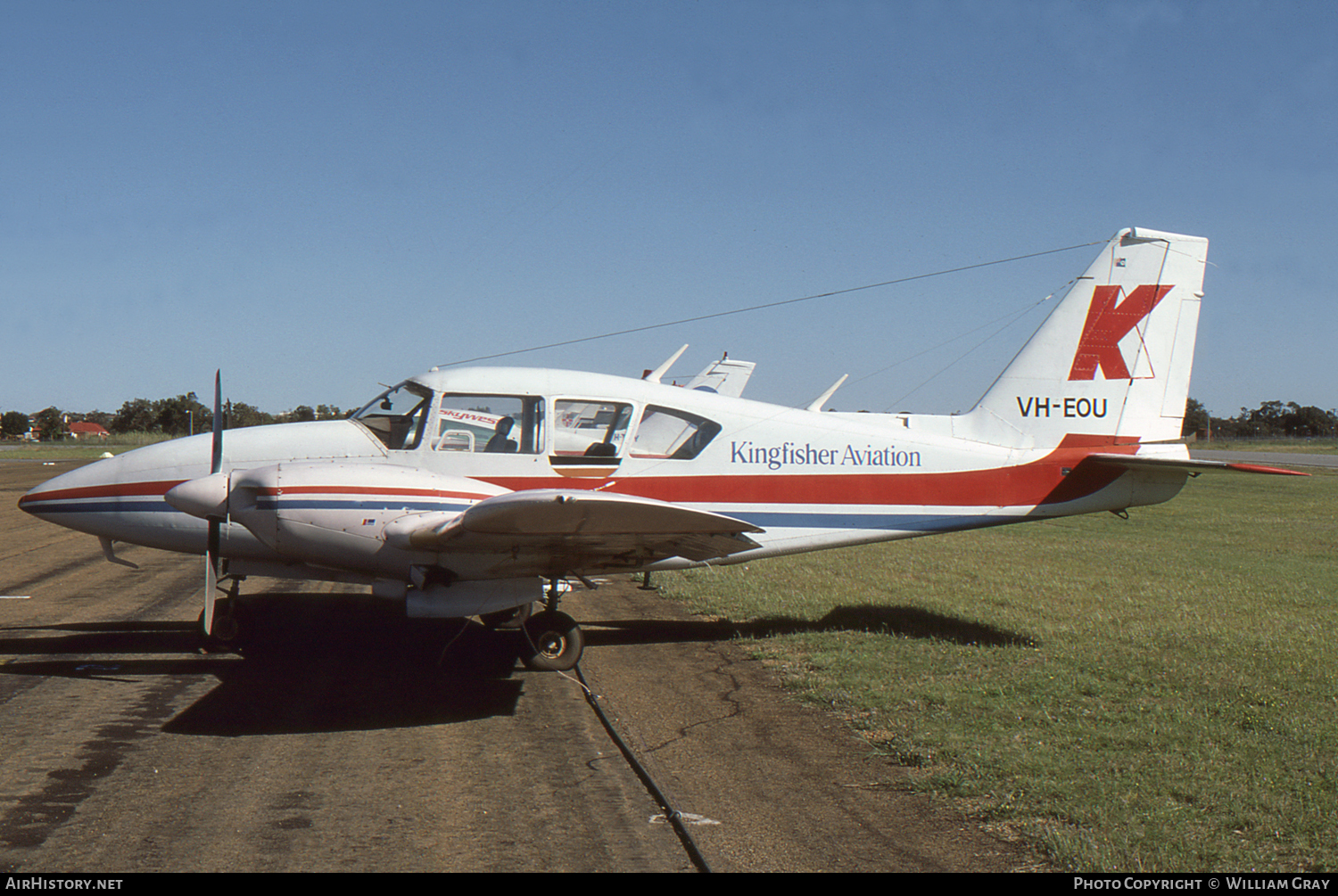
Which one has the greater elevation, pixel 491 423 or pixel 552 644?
pixel 491 423

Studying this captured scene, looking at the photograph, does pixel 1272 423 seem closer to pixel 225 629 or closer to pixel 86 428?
pixel 225 629

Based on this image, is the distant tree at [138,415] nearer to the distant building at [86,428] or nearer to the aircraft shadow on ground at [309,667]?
the distant building at [86,428]

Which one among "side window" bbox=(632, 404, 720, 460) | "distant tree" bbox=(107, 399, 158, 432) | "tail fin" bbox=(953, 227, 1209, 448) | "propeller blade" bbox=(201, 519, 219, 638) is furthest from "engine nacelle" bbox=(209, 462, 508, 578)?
"distant tree" bbox=(107, 399, 158, 432)

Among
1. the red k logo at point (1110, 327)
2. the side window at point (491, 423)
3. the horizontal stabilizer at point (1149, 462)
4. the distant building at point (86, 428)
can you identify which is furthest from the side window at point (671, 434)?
the distant building at point (86, 428)

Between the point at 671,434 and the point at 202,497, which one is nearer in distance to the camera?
the point at 202,497

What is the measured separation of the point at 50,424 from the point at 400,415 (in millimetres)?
133587

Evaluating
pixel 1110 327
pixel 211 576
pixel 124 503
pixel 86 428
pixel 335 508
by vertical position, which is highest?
pixel 1110 327

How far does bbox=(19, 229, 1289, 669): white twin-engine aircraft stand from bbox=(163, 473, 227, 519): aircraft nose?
0.06ft

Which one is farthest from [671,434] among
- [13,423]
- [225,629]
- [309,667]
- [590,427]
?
[13,423]

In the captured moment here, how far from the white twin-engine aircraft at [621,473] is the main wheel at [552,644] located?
0.02 meters

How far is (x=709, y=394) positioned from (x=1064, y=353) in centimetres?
437

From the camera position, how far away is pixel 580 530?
281 inches

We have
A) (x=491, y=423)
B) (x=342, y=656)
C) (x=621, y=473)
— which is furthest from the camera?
(x=621, y=473)
